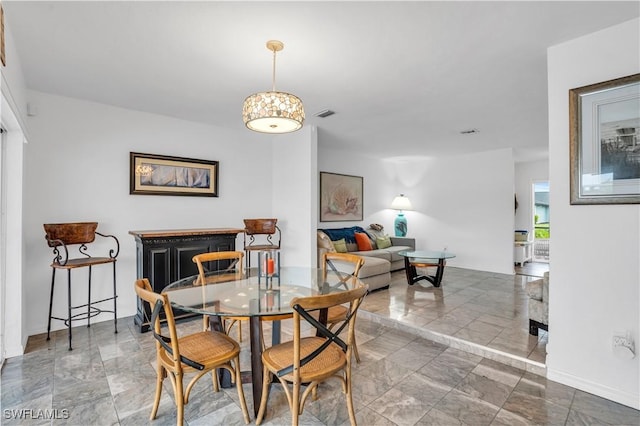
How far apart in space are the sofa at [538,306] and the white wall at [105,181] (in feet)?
12.2

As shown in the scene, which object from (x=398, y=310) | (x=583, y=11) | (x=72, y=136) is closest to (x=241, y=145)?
(x=72, y=136)

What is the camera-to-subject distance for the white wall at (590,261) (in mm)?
1956

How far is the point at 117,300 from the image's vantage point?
3.55m

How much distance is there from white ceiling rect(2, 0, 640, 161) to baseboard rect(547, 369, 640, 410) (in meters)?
2.42

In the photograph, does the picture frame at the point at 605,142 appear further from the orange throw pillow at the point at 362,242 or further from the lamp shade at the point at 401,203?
the lamp shade at the point at 401,203

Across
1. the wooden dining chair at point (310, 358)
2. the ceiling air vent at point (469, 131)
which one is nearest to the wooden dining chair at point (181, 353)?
the wooden dining chair at point (310, 358)

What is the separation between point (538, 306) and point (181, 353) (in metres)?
3.11

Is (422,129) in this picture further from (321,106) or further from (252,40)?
(252,40)

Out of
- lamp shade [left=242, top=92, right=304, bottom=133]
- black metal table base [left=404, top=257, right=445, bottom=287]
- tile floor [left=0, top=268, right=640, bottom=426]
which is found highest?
lamp shade [left=242, top=92, right=304, bottom=133]

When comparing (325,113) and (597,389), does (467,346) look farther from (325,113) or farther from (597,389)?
(325,113)

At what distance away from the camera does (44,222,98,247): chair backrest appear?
2803 mm

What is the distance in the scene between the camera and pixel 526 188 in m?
7.25

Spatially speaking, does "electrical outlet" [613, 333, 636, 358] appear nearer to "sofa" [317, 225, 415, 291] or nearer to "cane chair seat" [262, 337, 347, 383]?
"cane chair seat" [262, 337, 347, 383]

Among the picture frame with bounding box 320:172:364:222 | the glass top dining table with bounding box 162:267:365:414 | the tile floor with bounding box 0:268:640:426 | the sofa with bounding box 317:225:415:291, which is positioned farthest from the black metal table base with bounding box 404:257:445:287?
the glass top dining table with bounding box 162:267:365:414
